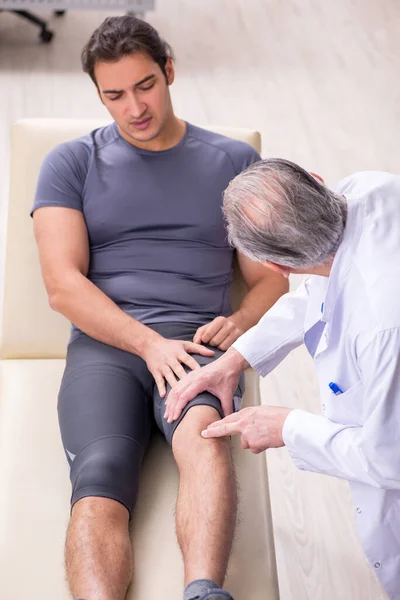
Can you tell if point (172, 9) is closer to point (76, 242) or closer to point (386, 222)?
point (76, 242)

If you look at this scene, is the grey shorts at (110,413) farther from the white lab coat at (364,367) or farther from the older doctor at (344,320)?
the white lab coat at (364,367)

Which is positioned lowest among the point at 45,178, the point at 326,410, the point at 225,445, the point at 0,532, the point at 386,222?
the point at 0,532

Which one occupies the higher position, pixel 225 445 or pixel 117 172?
pixel 117 172

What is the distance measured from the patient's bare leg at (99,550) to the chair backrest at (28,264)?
54 centimetres

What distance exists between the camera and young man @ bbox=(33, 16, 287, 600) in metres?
1.67

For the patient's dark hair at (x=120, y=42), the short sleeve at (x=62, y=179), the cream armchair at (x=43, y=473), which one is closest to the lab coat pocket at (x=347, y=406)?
the cream armchair at (x=43, y=473)

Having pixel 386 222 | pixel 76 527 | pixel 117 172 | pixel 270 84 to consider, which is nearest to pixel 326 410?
pixel 386 222

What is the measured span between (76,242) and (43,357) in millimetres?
276

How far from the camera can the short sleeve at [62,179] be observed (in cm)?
190

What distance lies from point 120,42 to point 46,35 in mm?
2051

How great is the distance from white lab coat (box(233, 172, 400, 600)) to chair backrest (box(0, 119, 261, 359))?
1.94 ft

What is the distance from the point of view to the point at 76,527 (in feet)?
4.83

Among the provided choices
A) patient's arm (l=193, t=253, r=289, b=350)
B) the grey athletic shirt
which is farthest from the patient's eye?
patient's arm (l=193, t=253, r=289, b=350)

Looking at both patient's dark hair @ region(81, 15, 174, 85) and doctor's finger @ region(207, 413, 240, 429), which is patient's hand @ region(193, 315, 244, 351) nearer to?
doctor's finger @ region(207, 413, 240, 429)
